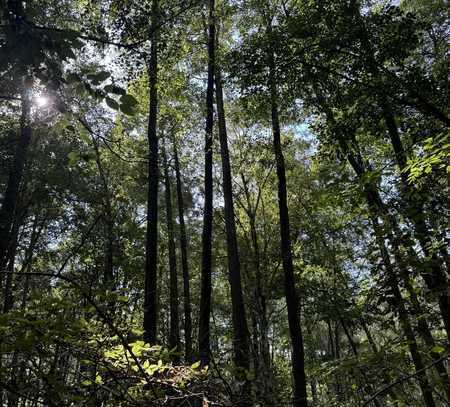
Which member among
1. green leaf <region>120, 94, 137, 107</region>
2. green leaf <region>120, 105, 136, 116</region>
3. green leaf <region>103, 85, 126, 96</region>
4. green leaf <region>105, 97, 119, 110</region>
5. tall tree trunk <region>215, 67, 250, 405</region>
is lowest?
green leaf <region>120, 105, 136, 116</region>

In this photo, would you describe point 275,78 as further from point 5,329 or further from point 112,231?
point 112,231

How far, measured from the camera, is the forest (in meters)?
2.05

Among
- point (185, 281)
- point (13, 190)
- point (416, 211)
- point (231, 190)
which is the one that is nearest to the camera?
point (416, 211)

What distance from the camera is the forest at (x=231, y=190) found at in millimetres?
2052

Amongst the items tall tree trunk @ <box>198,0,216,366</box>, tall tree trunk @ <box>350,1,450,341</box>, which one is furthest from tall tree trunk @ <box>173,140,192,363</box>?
tall tree trunk @ <box>350,1,450,341</box>

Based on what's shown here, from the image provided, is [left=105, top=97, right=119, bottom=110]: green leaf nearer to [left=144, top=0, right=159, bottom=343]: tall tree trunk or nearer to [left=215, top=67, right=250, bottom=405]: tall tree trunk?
[left=144, top=0, right=159, bottom=343]: tall tree trunk

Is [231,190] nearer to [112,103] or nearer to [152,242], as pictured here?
[152,242]

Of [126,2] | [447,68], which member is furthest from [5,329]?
[447,68]

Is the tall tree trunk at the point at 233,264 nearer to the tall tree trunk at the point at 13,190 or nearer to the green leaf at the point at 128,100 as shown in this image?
the tall tree trunk at the point at 13,190

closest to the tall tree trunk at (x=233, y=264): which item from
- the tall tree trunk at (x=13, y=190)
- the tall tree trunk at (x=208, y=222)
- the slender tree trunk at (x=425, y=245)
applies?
the tall tree trunk at (x=208, y=222)

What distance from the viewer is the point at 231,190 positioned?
9.36m

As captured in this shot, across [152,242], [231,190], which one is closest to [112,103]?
[152,242]

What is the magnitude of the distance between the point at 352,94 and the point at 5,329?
461cm

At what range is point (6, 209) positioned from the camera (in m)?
7.89
